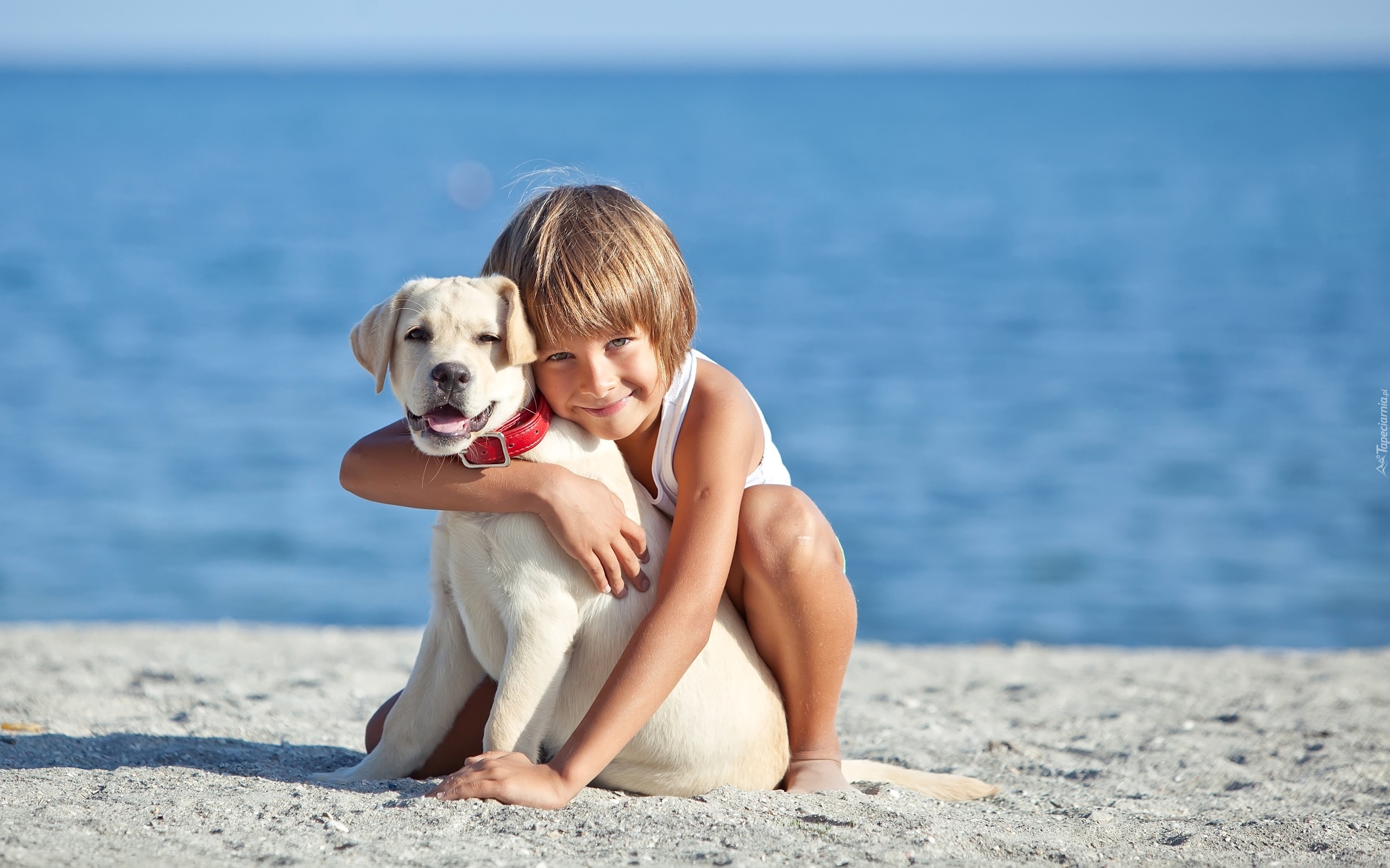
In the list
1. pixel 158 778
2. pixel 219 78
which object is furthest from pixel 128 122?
pixel 219 78

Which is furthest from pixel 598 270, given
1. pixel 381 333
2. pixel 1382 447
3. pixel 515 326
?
pixel 1382 447

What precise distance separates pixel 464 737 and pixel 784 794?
891 mm

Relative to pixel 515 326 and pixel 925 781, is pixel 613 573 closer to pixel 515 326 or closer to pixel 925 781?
pixel 515 326

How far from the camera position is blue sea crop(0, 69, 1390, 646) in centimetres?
858

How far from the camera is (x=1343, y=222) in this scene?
1118 inches

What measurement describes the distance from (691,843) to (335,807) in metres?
0.82

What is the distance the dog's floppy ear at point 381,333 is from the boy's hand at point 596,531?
0.55m

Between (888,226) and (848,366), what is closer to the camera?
(848,366)

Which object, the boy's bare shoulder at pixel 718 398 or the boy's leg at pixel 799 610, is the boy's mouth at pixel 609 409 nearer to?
the boy's bare shoulder at pixel 718 398

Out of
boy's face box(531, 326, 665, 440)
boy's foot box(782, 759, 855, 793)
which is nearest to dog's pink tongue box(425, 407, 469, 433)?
boy's face box(531, 326, 665, 440)

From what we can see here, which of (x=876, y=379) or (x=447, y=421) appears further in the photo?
(x=876, y=379)

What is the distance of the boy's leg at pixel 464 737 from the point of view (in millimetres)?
3277

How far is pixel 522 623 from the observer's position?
291 centimetres

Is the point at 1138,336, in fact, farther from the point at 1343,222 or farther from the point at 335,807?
the point at 335,807
